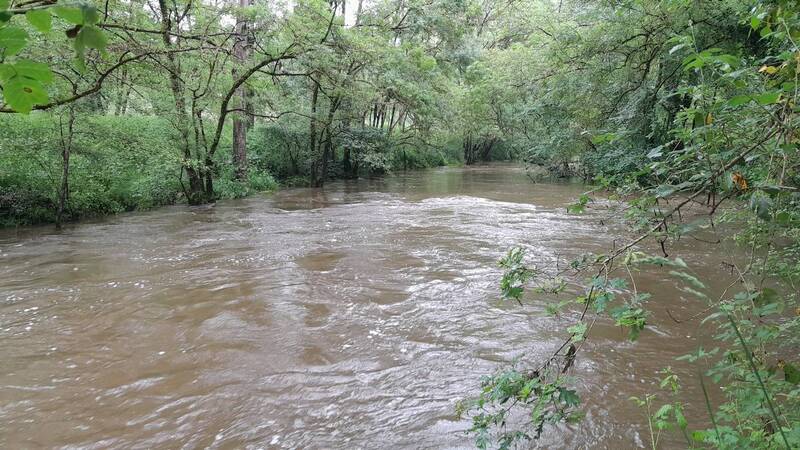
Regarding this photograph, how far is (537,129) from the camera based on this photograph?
21.0m

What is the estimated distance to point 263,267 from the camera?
733 centimetres

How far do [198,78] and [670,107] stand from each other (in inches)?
439

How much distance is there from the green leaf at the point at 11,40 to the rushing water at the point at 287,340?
2.35m

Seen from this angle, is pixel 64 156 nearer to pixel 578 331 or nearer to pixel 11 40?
pixel 11 40

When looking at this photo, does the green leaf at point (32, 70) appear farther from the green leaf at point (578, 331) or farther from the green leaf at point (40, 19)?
the green leaf at point (578, 331)

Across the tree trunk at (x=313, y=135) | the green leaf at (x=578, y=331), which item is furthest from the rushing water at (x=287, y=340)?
the tree trunk at (x=313, y=135)

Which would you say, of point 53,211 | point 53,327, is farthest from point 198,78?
point 53,327

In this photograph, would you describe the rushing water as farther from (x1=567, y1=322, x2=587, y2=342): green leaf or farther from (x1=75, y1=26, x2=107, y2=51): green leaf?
(x1=75, y1=26, x2=107, y2=51): green leaf

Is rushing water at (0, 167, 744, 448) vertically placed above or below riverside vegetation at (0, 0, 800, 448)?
below

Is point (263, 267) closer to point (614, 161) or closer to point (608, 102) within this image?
point (608, 102)

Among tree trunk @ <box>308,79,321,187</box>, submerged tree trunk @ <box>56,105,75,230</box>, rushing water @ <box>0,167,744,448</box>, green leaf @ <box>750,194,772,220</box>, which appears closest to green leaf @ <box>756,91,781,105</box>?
green leaf @ <box>750,194,772,220</box>

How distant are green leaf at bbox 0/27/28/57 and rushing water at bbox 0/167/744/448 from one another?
2351 millimetres

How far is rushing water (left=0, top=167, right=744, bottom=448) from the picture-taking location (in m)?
3.35

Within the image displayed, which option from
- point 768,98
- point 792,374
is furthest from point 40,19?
point 792,374
